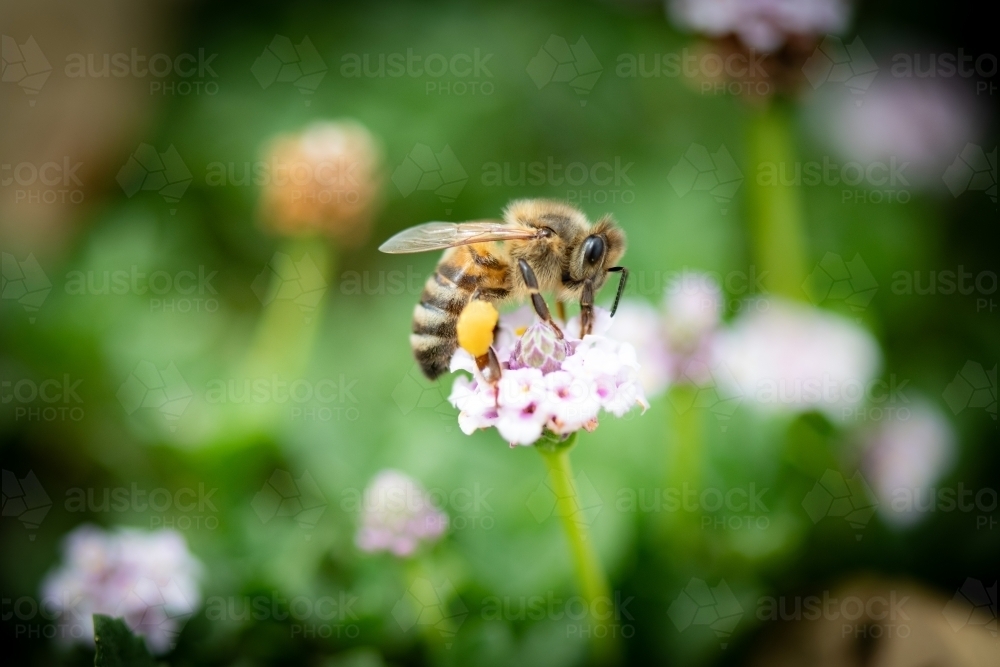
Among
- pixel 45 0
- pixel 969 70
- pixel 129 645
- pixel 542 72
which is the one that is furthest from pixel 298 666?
pixel 969 70

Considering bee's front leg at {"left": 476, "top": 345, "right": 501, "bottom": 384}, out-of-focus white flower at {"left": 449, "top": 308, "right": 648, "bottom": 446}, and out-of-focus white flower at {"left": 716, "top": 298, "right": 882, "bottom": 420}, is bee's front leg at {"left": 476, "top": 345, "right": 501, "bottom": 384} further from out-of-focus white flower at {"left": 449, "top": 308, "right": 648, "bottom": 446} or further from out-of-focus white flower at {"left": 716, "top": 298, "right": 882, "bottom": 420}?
out-of-focus white flower at {"left": 716, "top": 298, "right": 882, "bottom": 420}

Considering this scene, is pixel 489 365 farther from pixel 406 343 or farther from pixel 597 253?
pixel 406 343

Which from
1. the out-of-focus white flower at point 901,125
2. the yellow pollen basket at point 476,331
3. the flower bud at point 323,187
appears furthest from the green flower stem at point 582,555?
the out-of-focus white flower at point 901,125

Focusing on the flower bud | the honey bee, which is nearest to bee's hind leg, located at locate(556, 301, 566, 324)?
the honey bee

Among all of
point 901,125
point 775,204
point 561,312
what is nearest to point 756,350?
point 775,204

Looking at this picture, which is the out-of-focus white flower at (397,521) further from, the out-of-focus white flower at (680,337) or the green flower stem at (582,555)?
the out-of-focus white flower at (680,337)

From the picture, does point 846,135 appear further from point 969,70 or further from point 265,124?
point 265,124
